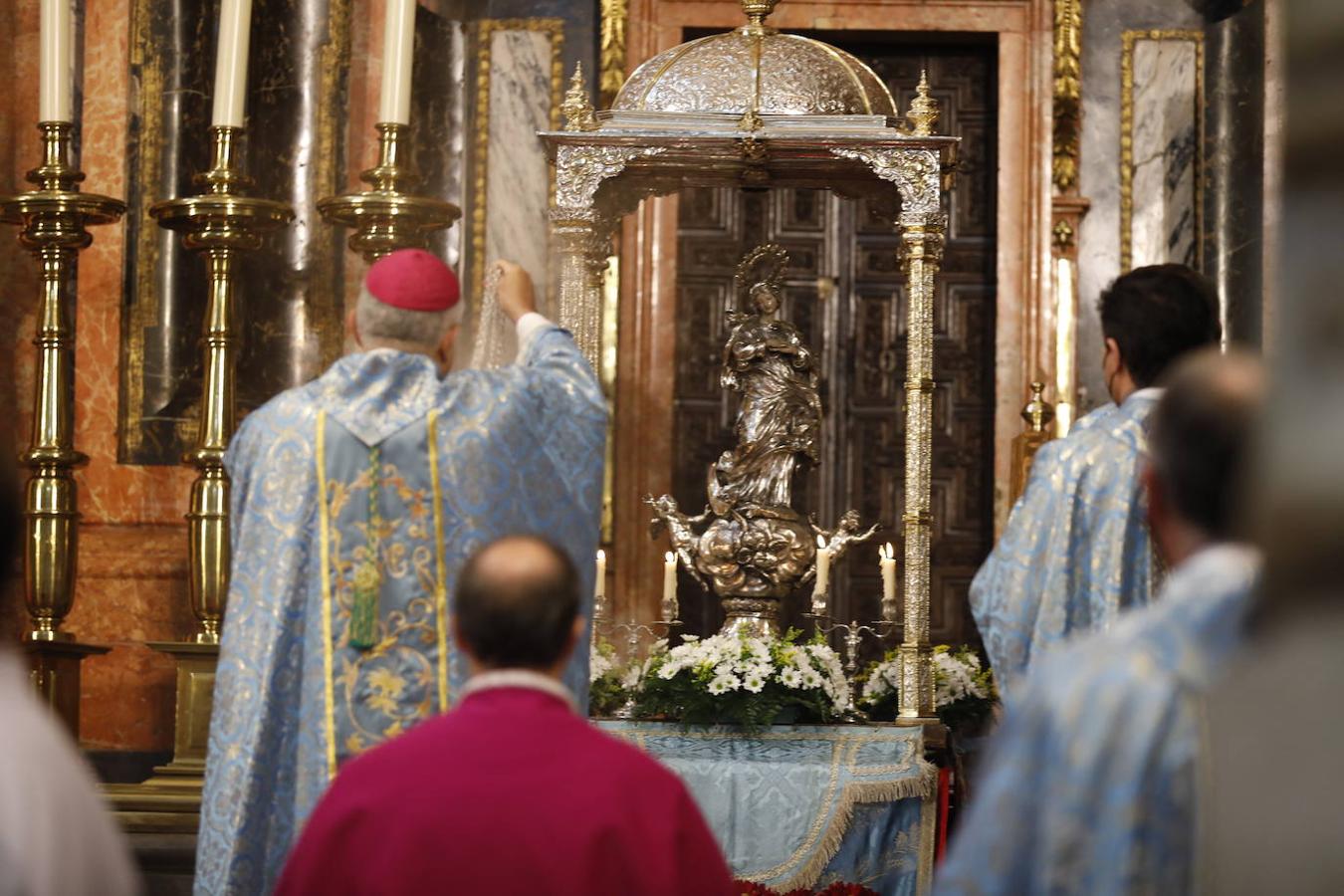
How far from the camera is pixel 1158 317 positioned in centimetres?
400

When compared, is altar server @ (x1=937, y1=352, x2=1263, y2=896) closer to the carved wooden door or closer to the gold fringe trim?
the gold fringe trim

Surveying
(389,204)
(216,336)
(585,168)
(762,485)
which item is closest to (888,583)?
(762,485)

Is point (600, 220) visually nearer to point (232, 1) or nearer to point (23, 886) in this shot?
point (232, 1)

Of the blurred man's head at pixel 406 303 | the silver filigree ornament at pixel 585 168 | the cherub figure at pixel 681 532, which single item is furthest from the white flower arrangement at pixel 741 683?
the blurred man's head at pixel 406 303

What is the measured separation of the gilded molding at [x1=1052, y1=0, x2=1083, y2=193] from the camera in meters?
8.74

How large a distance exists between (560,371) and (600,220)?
8.87 feet

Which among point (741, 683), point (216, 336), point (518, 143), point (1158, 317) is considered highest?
point (518, 143)

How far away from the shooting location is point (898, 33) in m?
9.02

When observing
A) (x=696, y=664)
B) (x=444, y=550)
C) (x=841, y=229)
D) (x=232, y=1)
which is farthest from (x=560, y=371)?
(x=841, y=229)

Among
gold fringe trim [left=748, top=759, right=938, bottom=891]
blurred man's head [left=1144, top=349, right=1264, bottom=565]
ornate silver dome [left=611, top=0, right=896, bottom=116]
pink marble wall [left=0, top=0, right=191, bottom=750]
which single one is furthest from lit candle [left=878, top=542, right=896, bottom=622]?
blurred man's head [left=1144, top=349, right=1264, bottom=565]

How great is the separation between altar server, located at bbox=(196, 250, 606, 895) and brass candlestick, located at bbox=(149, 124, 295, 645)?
2253mm

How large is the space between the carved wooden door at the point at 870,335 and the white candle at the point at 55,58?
3180 millimetres

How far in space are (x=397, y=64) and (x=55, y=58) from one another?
1194mm

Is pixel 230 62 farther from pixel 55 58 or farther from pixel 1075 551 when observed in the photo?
pixel 1075 551
